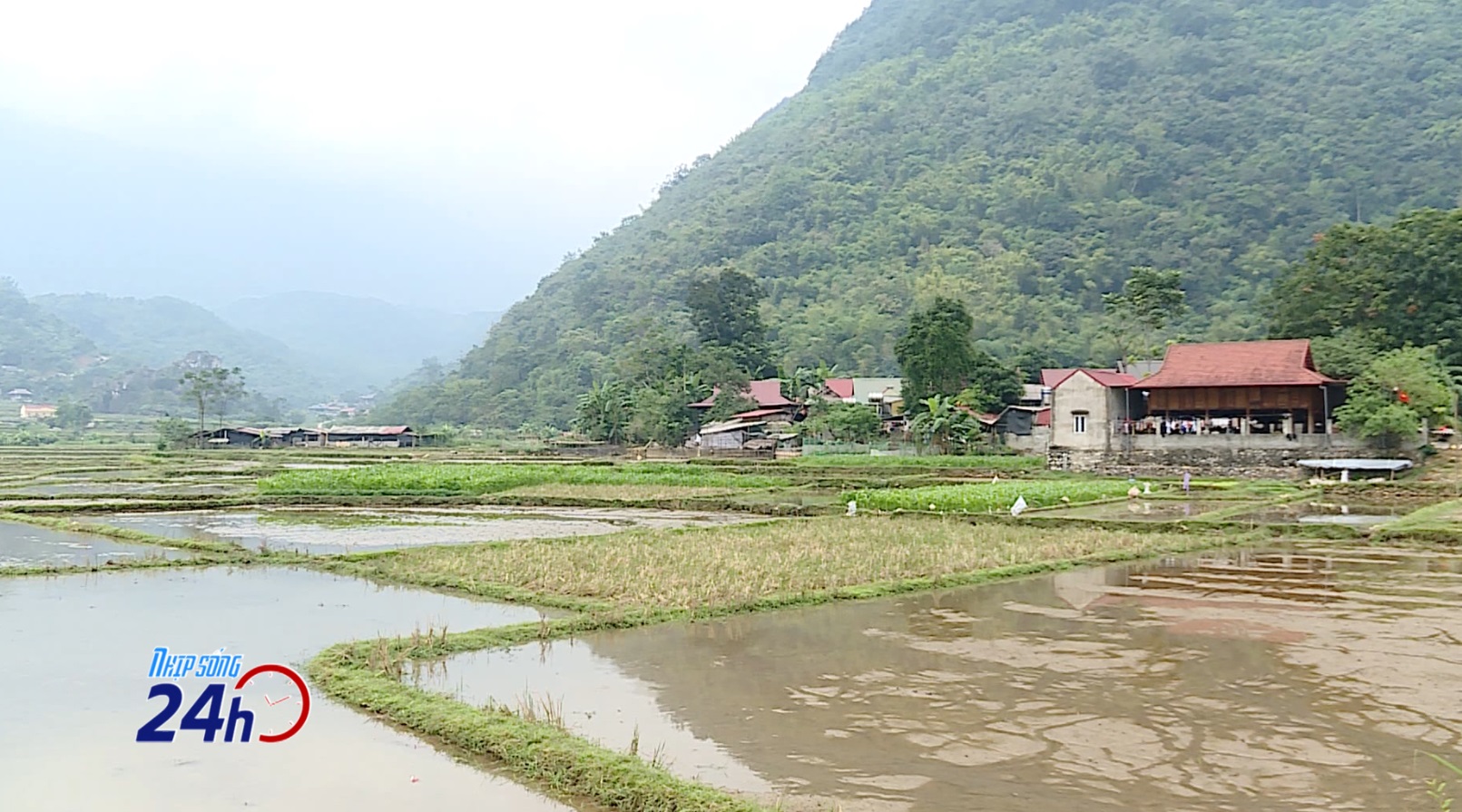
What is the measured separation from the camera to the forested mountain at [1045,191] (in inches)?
3157

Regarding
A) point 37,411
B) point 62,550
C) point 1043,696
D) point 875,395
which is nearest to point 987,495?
point 1043,696

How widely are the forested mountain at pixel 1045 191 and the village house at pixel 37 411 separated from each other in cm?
4016

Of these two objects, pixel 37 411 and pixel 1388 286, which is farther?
pixel 37 411

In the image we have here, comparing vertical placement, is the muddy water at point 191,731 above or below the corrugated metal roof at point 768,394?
below

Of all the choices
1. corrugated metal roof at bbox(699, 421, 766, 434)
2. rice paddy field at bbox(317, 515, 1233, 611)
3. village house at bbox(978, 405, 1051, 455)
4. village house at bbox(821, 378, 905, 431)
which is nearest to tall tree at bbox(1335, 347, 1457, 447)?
village house at bbox(978, 405, 1051, 455)

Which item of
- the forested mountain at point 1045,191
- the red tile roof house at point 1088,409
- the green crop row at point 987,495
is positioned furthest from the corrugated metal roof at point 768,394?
the green crop row at point 987,495

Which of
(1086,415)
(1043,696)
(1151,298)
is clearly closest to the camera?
(1043,696)

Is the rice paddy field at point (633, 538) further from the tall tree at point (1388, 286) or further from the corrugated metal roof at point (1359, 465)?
the tall tree at point (1388, 286)

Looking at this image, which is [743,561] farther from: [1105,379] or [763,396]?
[763,396]

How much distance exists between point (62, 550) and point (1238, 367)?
35277 millimetres

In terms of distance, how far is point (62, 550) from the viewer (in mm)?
19109

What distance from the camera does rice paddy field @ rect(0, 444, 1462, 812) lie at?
868 cm

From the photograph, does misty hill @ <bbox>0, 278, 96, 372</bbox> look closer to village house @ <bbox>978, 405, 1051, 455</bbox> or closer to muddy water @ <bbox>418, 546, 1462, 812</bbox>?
village house @ <bbox>978, 405, 1051, 455</bbox>

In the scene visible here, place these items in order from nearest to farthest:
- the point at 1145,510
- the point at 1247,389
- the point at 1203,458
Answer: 1. the point at 1145,510
2. the point at 1203,458
3. the point at 1247,389
